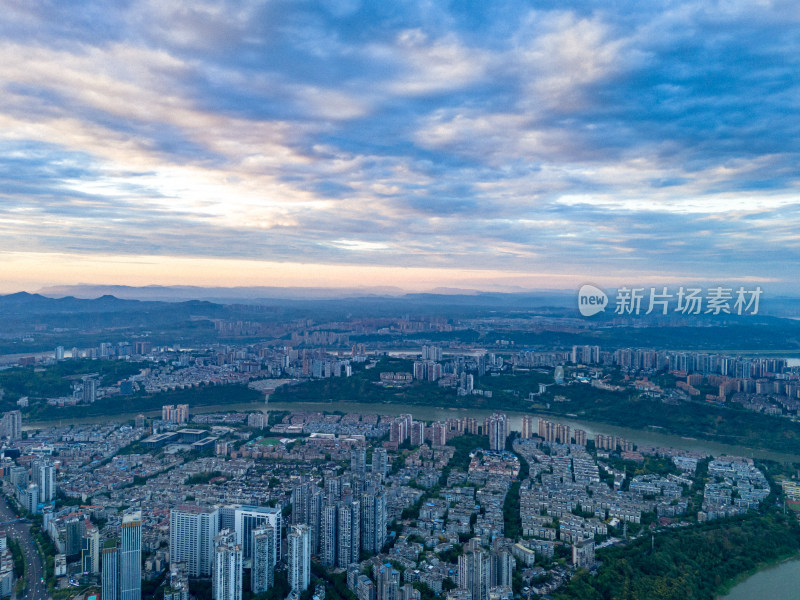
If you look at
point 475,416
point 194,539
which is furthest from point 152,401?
point 194,539

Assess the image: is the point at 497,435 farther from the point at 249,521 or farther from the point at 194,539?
the point at 194,539

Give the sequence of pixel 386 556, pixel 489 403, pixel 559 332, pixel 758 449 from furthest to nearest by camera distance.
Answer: pixel 559 332 < pixel 489 403 < pixel 758 449 < pixel 386 556

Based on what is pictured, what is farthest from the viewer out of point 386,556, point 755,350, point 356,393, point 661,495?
point 755,350

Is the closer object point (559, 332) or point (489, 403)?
point (489, 403)

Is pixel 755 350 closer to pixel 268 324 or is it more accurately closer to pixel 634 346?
pixel 634 346

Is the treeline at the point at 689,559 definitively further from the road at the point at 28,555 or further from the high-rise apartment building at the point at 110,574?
the road at the point at 28,555

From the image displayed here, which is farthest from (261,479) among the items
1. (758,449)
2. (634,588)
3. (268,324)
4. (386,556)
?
(268,324)

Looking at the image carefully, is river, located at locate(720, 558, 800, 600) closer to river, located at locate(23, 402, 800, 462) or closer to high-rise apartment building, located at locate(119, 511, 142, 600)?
river, located at locate(23, 402, 800, 462)
